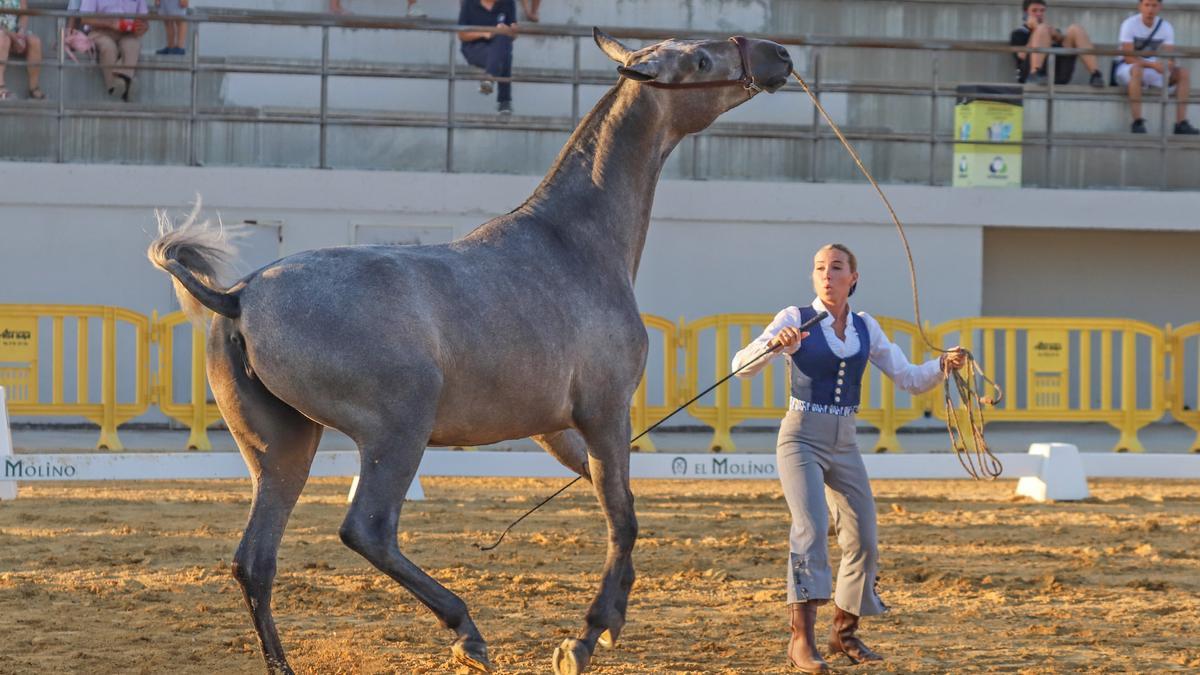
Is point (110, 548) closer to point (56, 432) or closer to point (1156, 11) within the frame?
point (56, 432)

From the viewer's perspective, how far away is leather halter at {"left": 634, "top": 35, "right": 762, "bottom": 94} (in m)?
6.62

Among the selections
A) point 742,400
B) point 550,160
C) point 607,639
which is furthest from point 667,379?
point 607,639

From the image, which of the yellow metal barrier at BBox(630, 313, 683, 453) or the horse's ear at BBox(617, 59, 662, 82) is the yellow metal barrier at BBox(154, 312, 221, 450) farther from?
the horse's ear at BBox(617, 59, 662, 82)

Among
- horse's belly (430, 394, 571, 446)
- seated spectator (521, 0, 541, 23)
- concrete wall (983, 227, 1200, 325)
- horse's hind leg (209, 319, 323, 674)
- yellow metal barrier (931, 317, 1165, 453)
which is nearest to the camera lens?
horse's hind leg (209, 319, 323, 674)

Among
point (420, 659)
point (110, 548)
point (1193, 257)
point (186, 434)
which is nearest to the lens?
point (420, 659)

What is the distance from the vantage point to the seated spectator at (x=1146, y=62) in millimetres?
18359

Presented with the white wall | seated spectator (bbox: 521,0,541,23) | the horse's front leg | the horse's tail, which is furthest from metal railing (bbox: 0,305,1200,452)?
the horse's tail

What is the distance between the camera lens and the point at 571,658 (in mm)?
5879

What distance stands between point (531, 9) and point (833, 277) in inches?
504

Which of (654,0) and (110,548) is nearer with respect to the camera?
(110,548)

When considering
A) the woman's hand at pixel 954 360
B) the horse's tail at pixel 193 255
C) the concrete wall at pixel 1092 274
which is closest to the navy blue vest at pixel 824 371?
the woman's hand at pixel 954 360

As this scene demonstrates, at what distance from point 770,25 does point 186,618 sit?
1423cm

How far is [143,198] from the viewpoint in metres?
16.2

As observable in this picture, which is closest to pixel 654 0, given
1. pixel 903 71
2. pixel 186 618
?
pixel 903 71
